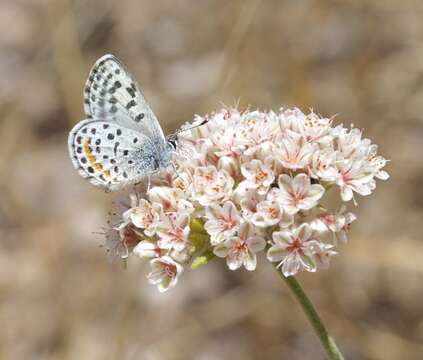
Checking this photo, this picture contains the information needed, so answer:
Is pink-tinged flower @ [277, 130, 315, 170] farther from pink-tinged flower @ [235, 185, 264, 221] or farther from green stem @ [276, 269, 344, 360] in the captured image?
green stem @ [276, 269, 344, 360]

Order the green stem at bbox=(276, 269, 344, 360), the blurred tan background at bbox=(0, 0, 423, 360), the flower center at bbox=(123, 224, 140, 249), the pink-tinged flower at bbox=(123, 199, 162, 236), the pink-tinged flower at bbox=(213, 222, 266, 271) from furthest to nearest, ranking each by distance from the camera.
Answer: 1. the blurred tan background at bbox=(0, 0, 423, 360)
2. the flower center at bbox=(123, 224, 140, 249)
3. the pink-tinged flower at bbox=(123, 199, 162, 236)
4. the pink-tinged flower at bbox=(213, 222, 266, 271)
5. the green stem at bbox=(276, 269, 344, 360)

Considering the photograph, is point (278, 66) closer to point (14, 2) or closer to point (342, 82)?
point (342, 82)

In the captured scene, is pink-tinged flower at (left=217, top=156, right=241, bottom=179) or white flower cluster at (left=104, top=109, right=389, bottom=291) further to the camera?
pink-tinged flower at (left=217, top=156, right=241, bottom=179)

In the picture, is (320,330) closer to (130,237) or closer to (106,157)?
(130,237)

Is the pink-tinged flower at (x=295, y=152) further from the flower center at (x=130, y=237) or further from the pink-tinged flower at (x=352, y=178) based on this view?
the flower center at (x=130, y=237)

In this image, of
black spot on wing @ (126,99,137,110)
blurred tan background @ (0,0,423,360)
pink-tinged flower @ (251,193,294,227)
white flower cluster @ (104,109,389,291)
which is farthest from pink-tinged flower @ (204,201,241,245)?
blurred tan background @ (0,0,423,360)

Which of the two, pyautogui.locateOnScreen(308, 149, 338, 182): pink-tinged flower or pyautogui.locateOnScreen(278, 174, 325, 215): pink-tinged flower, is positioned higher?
pyautogui.locateOnScreen(308, 149, 338, 182): pink-tinged flower

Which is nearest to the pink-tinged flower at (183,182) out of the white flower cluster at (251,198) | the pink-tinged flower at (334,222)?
the white flower cluster at (251,198)
